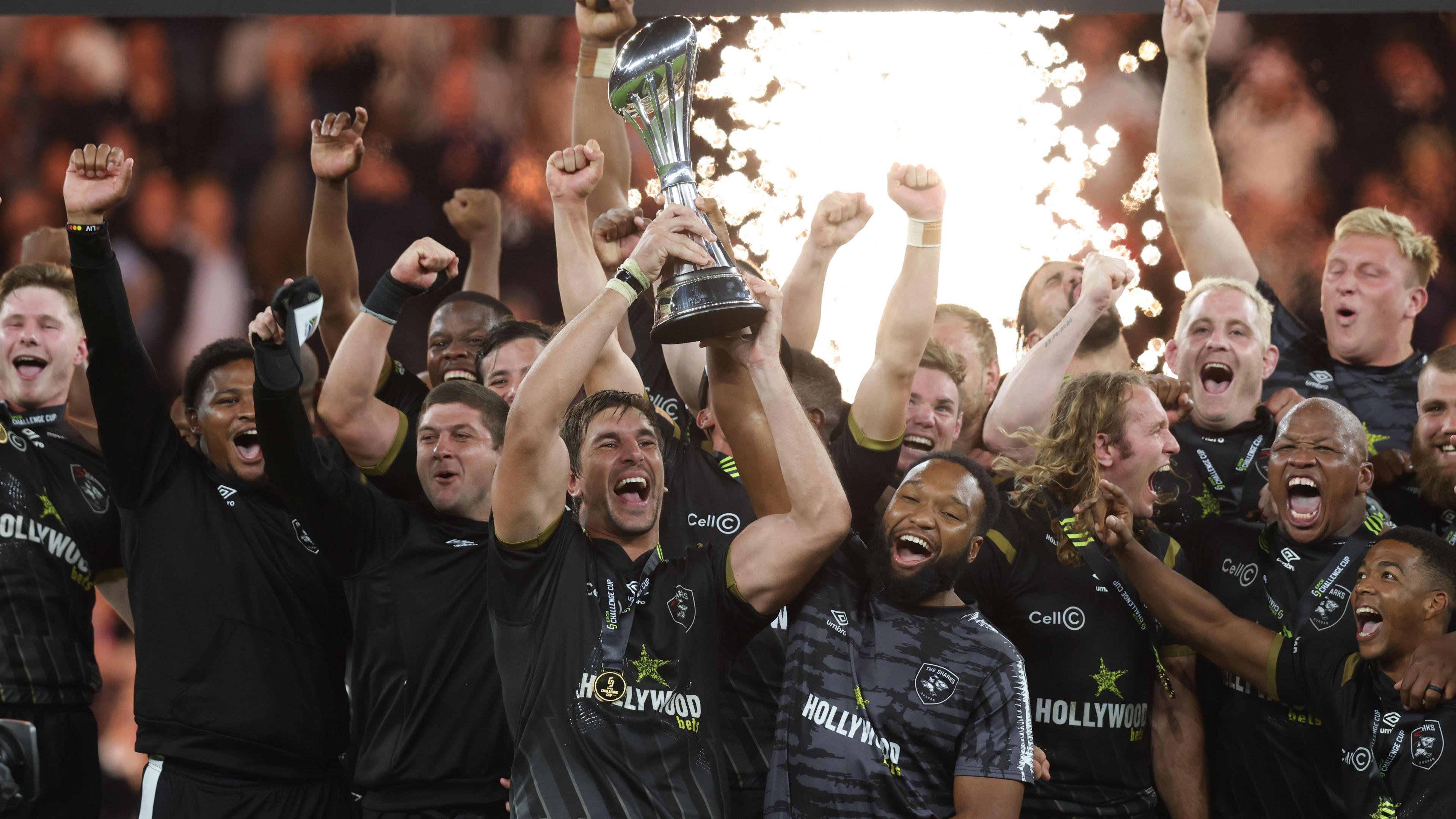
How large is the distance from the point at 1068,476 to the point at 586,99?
7.13 feet

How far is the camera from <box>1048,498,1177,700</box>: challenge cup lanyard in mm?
3287

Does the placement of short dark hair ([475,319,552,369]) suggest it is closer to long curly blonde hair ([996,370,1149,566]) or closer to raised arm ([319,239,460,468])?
raised arm ([319,239,460,468])

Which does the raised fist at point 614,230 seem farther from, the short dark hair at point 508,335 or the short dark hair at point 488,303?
the short dark hair at point 488,303

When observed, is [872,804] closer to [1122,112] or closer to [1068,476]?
[1068,476]

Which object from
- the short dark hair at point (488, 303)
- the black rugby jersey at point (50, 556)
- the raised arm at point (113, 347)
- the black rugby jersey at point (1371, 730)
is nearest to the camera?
the black rugby jersey at point (1371, 730)

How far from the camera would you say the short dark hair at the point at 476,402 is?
10.8ft

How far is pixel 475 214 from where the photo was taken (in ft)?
18.3

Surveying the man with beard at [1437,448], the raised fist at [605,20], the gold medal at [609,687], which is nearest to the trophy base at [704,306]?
the gold medal at [609,687]

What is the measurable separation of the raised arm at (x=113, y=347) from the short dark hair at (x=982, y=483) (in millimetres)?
1935

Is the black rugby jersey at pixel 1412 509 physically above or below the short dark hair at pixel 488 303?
below

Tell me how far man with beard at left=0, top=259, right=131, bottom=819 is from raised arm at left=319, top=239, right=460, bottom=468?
0.90m

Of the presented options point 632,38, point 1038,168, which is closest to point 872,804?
point 632,38

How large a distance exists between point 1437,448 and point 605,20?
267 centimetres

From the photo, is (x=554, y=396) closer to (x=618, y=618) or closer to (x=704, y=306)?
(x=704, y=306)
